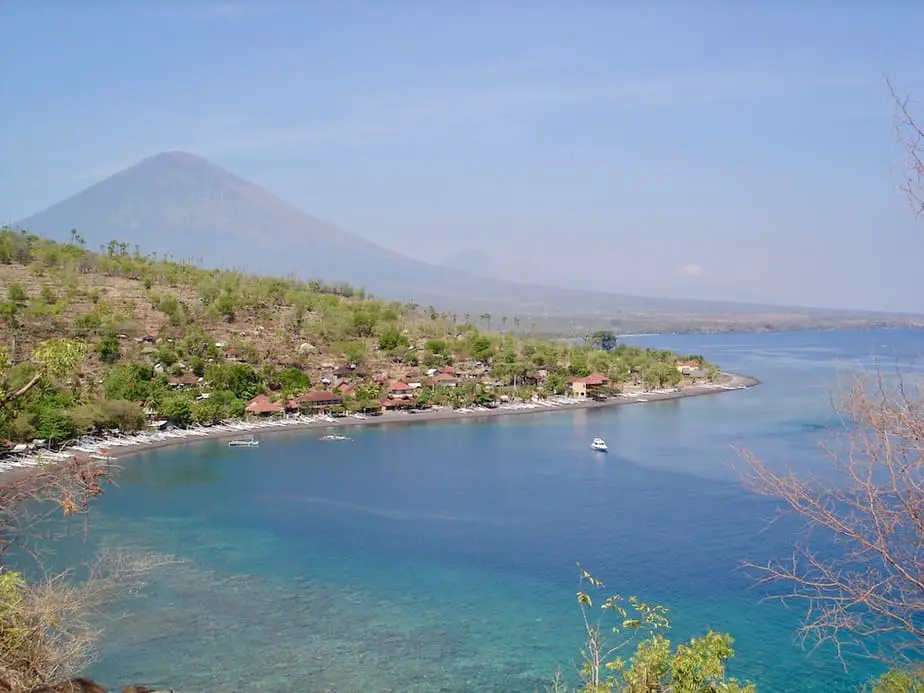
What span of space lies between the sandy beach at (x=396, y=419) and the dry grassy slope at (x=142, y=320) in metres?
5.74

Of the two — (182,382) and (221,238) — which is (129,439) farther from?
(221,238)

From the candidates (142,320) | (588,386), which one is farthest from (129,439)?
(588,386)

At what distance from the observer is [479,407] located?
27.4 meters

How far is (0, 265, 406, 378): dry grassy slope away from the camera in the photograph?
88.1ft

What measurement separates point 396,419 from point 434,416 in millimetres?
1458

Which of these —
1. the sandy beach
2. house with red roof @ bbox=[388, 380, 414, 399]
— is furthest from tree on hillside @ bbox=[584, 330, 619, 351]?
house with red roof @ bbox=[388, 380, 414, 399]

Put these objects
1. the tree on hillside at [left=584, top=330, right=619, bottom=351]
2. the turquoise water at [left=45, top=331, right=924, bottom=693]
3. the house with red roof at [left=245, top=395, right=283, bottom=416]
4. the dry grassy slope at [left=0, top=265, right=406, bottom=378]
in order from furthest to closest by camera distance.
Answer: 1. the tree on hillside at [left=584, top=330, right=619, bottom=351]
2. the dry grassy slope at [left=0, top=265, right=406, bottom=378]
3. the house with red roof at [left=245, top=395, right=283, bottom=416]
4. the turquoise water at [left=45, top=331, right=924, bottom=693]

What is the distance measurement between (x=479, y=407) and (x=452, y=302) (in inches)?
4141

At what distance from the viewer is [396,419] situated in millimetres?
25062

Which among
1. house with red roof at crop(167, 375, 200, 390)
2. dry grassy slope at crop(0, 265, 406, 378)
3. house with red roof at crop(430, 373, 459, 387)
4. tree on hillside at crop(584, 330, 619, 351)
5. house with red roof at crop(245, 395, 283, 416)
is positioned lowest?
house with red roof at crop(245, 395, 283, 416)

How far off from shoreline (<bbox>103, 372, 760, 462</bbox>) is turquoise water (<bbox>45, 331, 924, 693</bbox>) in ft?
1.97

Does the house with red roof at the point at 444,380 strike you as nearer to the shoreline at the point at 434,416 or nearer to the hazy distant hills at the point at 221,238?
the shoreline at the point at 434,416

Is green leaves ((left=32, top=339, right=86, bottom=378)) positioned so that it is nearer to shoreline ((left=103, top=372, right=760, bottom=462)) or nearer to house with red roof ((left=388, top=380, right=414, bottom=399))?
shoreline ((left=103, top=372, right=760, bottom=462))

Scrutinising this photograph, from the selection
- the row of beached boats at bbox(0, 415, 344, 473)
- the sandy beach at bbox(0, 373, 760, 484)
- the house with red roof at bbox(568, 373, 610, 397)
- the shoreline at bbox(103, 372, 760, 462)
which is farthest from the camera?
A: the house with red roof at bbox(568, 373, 610, 397)
